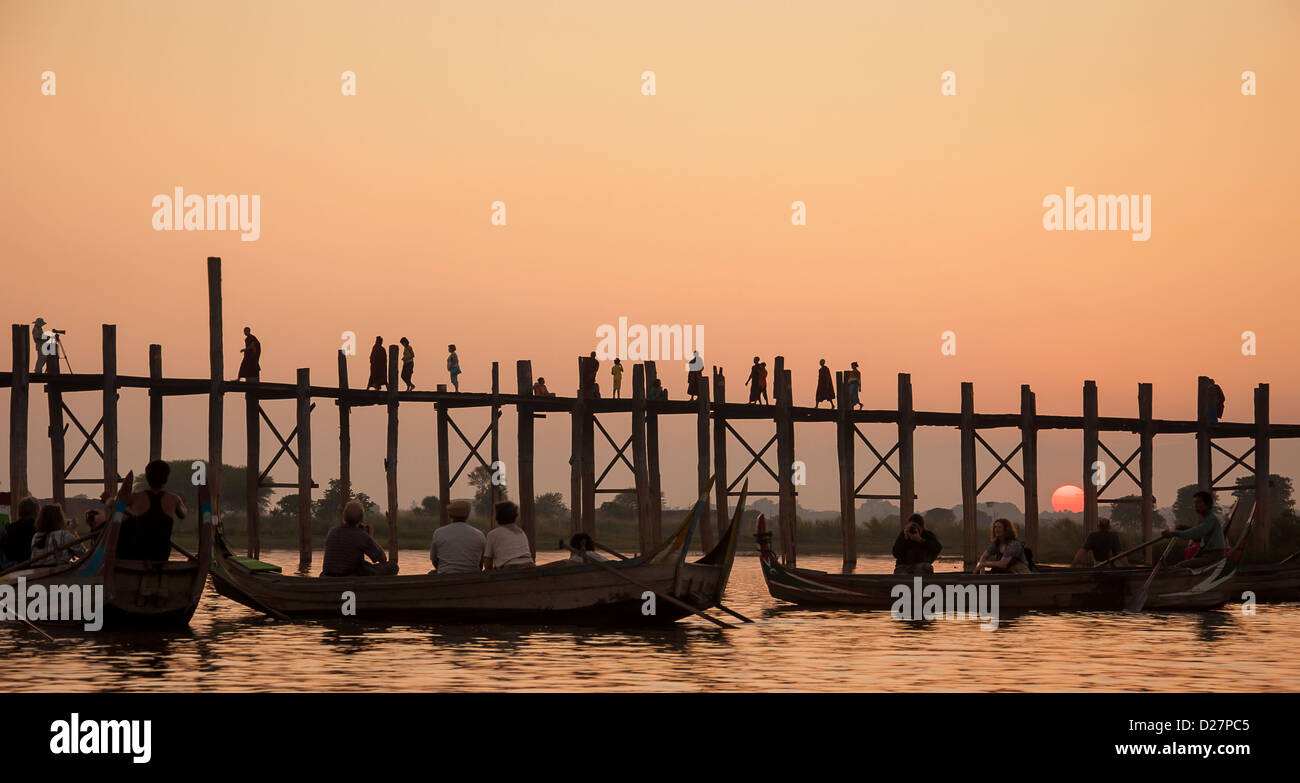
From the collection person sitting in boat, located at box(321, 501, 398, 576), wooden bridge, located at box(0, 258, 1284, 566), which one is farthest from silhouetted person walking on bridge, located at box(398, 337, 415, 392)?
person sitting in boat, located at box(321, 501, 398, 576)

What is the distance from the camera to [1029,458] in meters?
33.8

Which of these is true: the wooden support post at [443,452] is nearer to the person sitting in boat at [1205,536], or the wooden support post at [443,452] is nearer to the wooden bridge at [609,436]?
the wooden bridge at [609,436]

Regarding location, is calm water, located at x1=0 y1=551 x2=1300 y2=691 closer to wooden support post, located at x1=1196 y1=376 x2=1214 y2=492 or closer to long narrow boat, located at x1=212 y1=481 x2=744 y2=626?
long narrow boat, located at x1=212 y1=481 x2=744 y2=626

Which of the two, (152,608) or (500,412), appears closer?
(152,608)

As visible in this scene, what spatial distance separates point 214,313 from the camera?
27.6m

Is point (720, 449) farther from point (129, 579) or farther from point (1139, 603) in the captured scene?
point (129, 579)

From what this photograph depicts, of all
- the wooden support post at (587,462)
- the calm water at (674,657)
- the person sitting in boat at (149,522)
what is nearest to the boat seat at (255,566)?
the calm water at (674,657)

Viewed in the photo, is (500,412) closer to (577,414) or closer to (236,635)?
(577,414)

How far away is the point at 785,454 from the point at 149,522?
1913 cm

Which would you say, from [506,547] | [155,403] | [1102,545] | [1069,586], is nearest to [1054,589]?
[1069,586]

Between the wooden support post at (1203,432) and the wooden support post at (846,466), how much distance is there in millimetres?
9727

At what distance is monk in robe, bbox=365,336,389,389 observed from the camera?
98.7 feet

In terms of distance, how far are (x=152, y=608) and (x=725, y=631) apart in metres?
6.79
